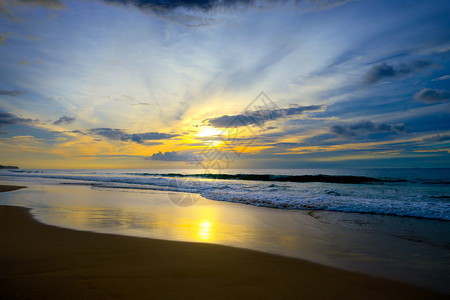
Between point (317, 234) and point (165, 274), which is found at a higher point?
point (165, 274)

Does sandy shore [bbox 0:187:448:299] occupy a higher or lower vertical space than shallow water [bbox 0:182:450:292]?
higher

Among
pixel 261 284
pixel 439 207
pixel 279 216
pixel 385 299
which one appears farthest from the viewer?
pixel 439 207

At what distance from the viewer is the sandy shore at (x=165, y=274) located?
3.06 meters

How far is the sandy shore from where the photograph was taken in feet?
10.0

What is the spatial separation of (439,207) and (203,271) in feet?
40.2

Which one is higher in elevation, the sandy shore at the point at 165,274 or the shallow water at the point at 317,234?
the sandy shore at the point at 165,274

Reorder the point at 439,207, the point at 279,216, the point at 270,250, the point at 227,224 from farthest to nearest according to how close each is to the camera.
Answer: the point at 439,207 → the point at 279,216 → the point at 227,224 → the point at 270,250

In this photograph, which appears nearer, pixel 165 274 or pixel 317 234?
pixel 165 274

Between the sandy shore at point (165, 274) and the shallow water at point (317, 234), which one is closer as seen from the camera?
the sandy shore at point (165, 274)

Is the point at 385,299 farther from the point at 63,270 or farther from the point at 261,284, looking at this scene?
the point at 63,270

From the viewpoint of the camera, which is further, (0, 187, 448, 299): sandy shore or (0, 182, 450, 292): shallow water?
(0, 182, 450, 292): shallow water

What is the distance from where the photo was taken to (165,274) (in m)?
3.59

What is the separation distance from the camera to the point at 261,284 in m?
3.37

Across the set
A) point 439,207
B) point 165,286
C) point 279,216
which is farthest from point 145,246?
point 439,207
